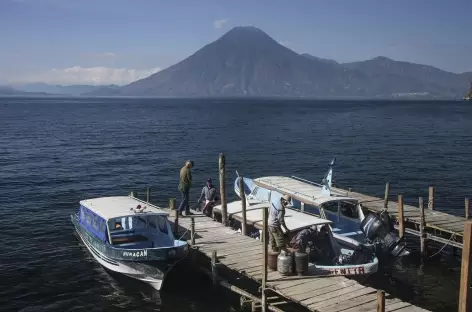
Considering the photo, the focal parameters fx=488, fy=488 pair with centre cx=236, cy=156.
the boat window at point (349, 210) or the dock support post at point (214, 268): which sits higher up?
the boat window at point (349, 210)

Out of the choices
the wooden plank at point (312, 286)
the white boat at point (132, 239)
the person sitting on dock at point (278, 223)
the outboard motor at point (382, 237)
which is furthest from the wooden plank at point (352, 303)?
the white boat at point (132, 239)

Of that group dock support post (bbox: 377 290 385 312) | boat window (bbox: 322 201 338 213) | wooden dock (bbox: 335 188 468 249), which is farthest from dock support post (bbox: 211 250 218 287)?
wooden dock (bbox: 335 188 468 249)

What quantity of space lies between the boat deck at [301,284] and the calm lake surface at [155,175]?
186 cm

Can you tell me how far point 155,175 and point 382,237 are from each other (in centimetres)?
2774

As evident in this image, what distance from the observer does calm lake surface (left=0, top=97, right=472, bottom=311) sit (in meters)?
21.0

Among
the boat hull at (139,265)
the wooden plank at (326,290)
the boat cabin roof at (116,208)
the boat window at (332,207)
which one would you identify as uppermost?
the boat cabin roof at (116,208)

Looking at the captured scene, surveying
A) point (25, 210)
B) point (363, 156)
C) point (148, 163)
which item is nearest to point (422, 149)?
point (363, 156)

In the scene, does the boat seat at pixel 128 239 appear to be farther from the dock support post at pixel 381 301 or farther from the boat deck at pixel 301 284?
the dock support post at pixel 381 301

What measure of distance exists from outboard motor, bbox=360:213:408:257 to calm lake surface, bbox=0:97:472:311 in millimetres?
1376

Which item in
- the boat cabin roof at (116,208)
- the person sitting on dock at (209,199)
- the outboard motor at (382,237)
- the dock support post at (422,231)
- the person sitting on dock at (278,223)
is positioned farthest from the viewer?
the person sitting on dock at (209,199)

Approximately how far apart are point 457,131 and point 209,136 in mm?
44904

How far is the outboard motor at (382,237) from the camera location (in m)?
22.9

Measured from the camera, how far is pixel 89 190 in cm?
3978

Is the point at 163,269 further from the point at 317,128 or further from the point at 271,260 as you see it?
the point at 317,128
